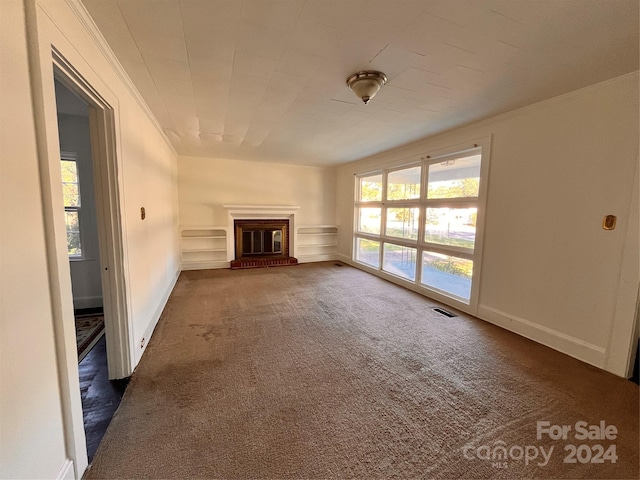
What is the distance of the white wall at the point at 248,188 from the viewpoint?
5.50m

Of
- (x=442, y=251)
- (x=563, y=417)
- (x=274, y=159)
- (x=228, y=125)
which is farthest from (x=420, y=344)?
(x=274, y=159)

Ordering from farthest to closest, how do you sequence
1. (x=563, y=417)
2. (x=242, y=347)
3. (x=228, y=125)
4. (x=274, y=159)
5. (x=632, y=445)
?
1. (x=274, y=159)
2. (x=228, y=125)
3. (x=242, y=347)
4. (x=563, y=417)
5. (x=632, y=445)

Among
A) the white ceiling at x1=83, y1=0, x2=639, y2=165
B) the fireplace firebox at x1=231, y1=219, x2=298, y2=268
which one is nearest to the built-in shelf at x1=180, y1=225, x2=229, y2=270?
the fireplace firebox at x1=231, y1=219, x2=298, y2=268

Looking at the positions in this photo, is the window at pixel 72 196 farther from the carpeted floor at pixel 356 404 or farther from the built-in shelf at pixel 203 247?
the built-in shelf at pixel 203 247

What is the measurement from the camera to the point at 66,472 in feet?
3.97

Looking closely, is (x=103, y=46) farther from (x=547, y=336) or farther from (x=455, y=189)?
(x=547, y=336)

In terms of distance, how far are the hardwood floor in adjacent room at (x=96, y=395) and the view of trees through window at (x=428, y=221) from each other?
3702mm

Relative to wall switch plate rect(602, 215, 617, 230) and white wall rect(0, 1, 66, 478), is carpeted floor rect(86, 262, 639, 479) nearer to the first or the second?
white wall rect(0, 1, 66, 478)

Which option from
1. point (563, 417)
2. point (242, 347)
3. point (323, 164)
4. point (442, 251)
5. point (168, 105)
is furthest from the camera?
point (323, 164)

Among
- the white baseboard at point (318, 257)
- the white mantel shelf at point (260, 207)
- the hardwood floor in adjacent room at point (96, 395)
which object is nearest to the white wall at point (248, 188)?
the white mantel shelf at point (260, 207)

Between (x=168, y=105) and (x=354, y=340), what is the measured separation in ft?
9.91

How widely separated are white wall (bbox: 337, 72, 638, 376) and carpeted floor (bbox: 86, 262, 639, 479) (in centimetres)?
32

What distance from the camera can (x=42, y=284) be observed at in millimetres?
1108

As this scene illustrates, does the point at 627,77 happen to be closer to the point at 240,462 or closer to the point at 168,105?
the point at 240,462
